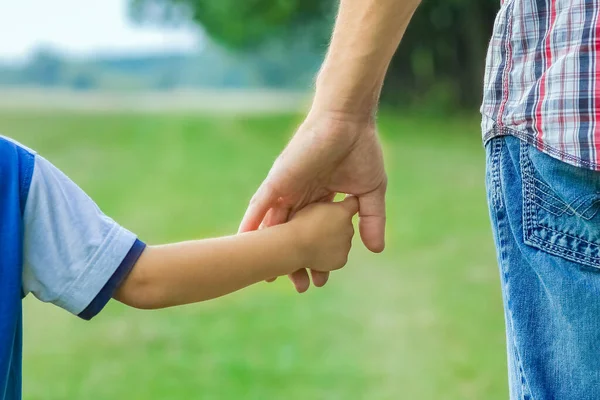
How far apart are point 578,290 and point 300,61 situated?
9098 mm

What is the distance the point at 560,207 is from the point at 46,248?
0.48m

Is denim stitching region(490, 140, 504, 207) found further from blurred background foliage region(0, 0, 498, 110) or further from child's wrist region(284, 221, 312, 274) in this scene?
blurred background foliage region(0, 0, 498, 110)

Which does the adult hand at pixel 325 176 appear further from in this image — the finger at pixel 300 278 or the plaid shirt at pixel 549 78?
the plaid shirt at pixel 549 78

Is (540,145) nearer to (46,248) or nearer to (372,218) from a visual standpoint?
(372,218)

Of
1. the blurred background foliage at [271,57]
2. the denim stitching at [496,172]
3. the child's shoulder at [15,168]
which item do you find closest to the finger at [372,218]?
the denim stitching at [496,172]

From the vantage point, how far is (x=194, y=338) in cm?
273

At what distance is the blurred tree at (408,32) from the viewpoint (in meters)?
8.40

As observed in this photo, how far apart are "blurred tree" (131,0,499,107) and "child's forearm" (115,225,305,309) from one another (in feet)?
24.8

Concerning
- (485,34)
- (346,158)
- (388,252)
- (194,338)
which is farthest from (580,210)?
(485,34)

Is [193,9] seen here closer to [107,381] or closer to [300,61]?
[300,61]

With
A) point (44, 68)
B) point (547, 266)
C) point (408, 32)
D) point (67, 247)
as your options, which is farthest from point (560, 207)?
point (408, 32)

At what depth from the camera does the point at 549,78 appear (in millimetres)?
731

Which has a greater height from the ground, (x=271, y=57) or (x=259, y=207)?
(x=259, y=207)

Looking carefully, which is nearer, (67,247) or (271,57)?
(67,247)
